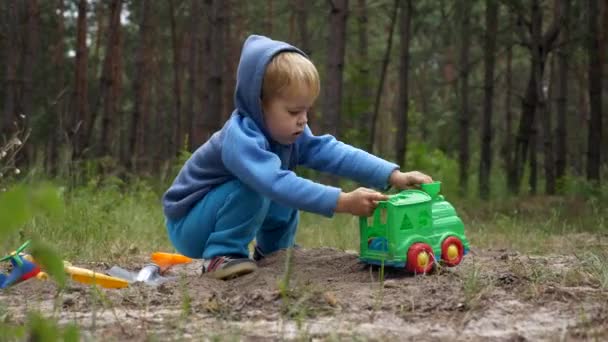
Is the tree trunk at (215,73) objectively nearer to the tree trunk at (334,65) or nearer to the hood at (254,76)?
the tree trunk at (334,65)

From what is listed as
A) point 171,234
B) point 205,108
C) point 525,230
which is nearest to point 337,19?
point 205,108

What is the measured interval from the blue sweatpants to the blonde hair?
1.42 feet

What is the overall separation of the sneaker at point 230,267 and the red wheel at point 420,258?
653 mm

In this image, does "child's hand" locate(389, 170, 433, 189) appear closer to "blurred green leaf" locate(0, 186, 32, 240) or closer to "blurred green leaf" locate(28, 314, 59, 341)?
"blurred green leaf" locate(28, 314, 59, 341)

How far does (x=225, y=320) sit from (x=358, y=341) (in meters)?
0.52

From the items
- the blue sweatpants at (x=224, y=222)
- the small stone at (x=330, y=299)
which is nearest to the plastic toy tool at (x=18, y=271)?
the blue sweatpants at (x=224, y=222)

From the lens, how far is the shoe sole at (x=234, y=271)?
132 inches

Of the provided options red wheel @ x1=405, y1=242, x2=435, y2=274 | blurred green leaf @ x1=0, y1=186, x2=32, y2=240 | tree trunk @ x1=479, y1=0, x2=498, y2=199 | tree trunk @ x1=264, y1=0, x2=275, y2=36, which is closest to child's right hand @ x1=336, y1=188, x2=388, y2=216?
red wheel @ x1=405, y1=242, x2=435, y2=274

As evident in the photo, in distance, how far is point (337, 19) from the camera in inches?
390

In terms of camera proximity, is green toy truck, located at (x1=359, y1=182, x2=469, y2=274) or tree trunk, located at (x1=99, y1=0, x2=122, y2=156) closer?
green toy truck, located at (x1=359, y1=182, x2=469, y2=274)

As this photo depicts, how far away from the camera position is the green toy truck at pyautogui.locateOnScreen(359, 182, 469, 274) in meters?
3.22

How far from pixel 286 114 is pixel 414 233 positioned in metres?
0.72

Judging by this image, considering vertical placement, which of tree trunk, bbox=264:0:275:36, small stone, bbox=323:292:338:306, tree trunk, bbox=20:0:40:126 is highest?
tree trunk, bbox=264:0:275:36

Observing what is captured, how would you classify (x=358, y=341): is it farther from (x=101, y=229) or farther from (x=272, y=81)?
(x=101, y=229)
